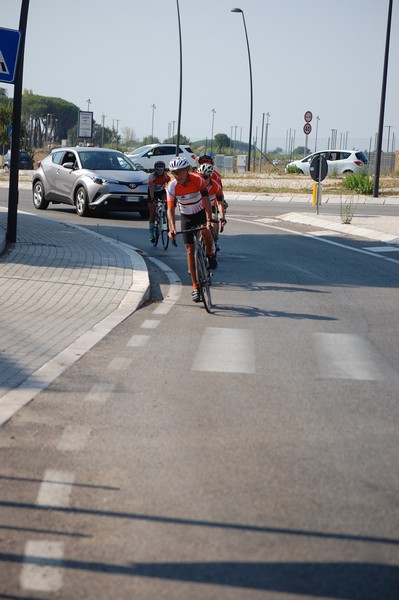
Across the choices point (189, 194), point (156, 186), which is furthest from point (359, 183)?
point (189, 194)

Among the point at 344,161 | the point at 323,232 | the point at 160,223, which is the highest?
the point at 344,161

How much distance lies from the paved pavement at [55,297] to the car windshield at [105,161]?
4.64 m

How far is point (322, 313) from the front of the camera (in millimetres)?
12648

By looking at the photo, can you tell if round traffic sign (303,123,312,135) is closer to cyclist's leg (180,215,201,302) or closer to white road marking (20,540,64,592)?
cyclist's leg (180,215,201,302)

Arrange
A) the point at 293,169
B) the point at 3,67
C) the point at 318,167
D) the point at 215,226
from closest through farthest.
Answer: the point at 3,67 → the point at 215,226 → the point at 318,167 → the point at 293,169

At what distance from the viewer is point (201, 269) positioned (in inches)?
499

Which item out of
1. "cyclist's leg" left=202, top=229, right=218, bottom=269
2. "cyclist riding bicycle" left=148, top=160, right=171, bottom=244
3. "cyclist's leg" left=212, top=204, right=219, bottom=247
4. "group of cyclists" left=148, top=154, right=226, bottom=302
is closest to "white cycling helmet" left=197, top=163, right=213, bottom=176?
"cyclist's leg" left=212, top=204, right=219, bottom=247

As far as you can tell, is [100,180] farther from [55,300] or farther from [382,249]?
[55,300]

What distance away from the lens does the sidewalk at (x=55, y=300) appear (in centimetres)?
859

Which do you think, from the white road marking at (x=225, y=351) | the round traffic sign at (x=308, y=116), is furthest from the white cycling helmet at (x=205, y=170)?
the round traffic sign at (x=308, y=116)

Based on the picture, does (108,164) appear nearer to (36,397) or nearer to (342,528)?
(36,397)

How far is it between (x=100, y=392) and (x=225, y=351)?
7.12ft

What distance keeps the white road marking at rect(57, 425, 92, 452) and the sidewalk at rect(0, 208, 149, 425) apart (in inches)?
18.9

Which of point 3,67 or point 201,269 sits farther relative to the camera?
point 201,269
